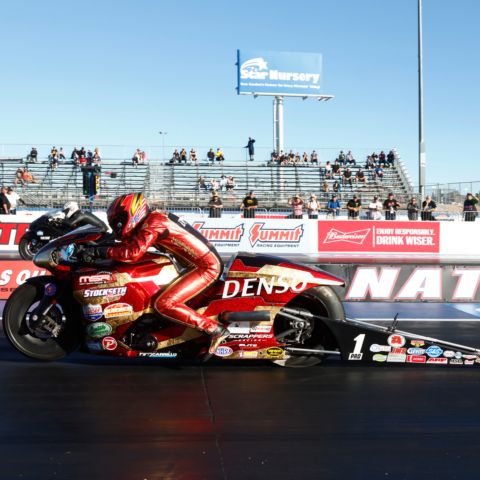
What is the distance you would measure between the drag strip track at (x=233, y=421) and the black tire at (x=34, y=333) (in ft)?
0.63

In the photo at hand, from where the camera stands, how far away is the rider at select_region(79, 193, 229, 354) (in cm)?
633

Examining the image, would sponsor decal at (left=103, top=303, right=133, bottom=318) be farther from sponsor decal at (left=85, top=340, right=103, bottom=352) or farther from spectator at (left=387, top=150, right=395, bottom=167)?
spectator at (left=387, top=150, right=395, bottom=167)

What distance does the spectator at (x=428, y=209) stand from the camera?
89.1ft

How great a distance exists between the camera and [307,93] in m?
46.1

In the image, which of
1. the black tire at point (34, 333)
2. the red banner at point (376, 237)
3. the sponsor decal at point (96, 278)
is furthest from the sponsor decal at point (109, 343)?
the red banner at point (376, 237)

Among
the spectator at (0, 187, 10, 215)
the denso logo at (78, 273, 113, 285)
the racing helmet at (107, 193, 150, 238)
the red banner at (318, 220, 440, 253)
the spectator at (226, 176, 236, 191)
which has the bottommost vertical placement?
the red banner at (318, 220, 440, 253)

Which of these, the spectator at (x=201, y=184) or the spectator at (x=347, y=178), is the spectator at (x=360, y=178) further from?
the spectator at (x=201, y=184)

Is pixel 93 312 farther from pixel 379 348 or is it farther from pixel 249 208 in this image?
pixel 249 208

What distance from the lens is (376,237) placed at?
25172 mm

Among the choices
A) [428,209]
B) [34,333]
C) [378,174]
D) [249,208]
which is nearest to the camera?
[34,333]

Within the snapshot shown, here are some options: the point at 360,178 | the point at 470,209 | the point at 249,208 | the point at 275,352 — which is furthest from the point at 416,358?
the point at 360,178

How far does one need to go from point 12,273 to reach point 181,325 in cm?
686

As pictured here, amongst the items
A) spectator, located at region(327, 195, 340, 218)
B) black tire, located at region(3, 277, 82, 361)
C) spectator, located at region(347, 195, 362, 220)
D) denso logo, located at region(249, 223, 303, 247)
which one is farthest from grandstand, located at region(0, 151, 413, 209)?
black tire, located at region(3, 277, 82, 361)

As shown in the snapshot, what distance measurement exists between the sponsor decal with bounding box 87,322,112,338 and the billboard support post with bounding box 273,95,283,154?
3780cm
